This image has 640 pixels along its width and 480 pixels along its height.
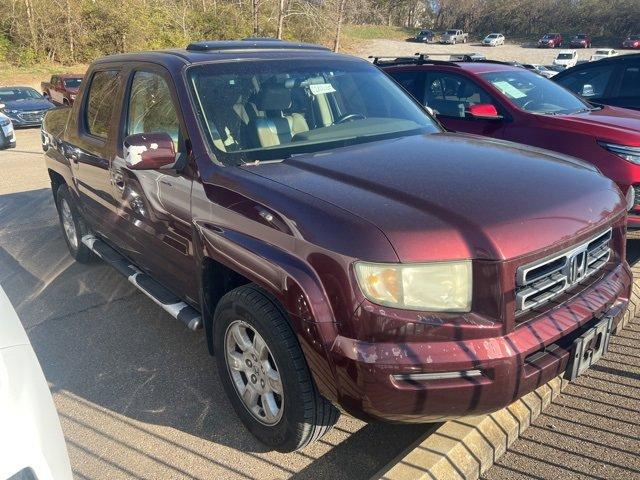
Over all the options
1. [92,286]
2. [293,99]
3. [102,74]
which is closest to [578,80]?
[293,99]

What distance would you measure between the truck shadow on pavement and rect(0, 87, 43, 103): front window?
15.8 metres

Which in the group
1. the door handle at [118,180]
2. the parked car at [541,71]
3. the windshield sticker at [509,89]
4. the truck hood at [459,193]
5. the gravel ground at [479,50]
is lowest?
the gravel ground at [479,50]

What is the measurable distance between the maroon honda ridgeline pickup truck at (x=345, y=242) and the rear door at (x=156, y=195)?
0.02 metres

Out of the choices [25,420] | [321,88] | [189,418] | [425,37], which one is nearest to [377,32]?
[425,37]

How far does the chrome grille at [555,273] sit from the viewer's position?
222 centimetres

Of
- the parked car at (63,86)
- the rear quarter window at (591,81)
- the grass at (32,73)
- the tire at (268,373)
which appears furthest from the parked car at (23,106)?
the tire at (268,373)

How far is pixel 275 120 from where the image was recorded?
3270 mm

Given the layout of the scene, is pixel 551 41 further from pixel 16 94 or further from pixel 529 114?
pixel 529 114

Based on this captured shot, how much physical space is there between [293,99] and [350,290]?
5.73ft

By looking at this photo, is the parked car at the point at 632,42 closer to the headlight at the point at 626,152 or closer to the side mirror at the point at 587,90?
the side mirror at the point at 587,90

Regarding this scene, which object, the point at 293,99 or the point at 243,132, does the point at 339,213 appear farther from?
the point at 293,99

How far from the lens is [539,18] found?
6253cm

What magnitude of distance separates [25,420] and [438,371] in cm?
139

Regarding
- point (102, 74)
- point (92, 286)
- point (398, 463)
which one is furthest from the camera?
point (92, 286)
